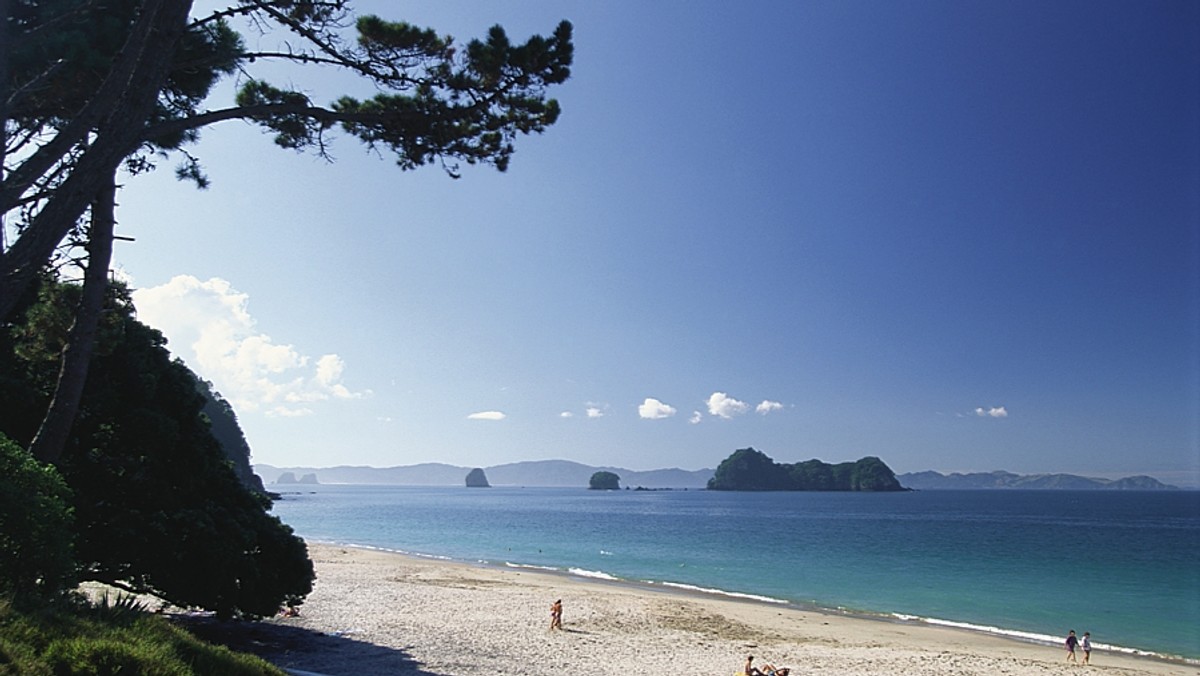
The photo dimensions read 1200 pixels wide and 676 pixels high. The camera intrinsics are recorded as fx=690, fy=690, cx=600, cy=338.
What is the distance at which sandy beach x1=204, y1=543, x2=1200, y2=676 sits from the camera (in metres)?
15.6

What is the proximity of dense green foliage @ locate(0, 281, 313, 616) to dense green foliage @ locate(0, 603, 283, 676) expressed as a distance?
647 centimetres

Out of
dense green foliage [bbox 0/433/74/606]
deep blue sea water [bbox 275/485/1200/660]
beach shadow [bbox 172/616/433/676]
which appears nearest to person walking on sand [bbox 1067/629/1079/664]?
deep blue sea water [bbox 275/485/1200/660]

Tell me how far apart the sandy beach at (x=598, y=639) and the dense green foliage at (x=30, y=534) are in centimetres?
879

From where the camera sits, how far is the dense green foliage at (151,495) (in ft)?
38.4

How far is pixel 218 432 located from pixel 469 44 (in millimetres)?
109585

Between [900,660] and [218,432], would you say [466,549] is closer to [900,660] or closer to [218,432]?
[900,660]

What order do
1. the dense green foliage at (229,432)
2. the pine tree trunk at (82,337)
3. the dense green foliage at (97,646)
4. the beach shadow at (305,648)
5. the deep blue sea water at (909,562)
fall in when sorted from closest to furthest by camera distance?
the dense green foliage at (97,646) < the pine tree trunk at (82,337) < the beach shadow at (305,648) < the deep blue sea water at (909,562) < the dense green foliage at (229,432)

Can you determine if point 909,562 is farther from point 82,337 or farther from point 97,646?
point 97,646

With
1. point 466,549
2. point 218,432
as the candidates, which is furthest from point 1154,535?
point 218,432

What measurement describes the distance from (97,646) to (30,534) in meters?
1.47

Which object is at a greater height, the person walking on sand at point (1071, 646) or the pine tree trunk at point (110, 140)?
the pine tree trunk at point (110, 140)

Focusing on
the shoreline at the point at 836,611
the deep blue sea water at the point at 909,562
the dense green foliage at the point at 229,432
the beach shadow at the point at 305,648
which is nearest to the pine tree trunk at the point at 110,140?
the beach shadow at the point at 305,648

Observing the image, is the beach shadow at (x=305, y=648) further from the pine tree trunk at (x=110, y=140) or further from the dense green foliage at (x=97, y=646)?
the pine tree trunk at (x=110, y=140)

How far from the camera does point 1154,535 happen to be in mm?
69938
